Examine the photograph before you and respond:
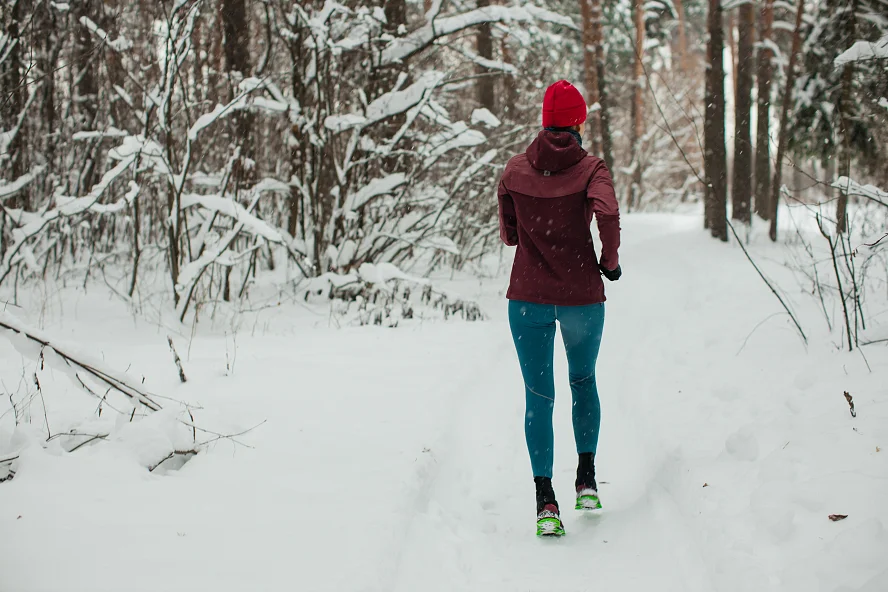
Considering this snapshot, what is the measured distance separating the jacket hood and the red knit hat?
7cm

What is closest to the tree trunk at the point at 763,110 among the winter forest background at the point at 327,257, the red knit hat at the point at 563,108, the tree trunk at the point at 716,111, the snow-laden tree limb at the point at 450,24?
the winter forest background at the point at 327,257

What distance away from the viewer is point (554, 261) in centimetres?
338

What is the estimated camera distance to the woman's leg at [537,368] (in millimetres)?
3451

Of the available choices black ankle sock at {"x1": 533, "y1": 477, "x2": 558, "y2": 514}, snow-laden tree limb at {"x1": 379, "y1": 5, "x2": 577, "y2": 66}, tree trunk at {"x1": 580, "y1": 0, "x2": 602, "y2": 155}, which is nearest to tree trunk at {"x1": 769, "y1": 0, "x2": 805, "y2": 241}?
snow-laden tree limb at {"x1": 379, "y1": 5, "x2": 577, "y2": 66}

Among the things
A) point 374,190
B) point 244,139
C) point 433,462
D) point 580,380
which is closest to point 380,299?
point 374,190

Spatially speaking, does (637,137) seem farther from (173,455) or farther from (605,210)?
(173,455)

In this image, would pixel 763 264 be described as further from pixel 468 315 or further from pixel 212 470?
pixel 212 470

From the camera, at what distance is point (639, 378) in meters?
6.07

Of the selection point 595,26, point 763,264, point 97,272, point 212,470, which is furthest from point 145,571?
point 595,26

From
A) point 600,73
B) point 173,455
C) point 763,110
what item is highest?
point 600,73

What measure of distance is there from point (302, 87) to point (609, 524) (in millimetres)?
6241

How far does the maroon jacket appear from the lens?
3.31 metres

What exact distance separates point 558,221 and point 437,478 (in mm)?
1637

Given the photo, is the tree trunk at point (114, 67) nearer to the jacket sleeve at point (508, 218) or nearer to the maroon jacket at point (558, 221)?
the jacket sleeve at point (508, 218)
